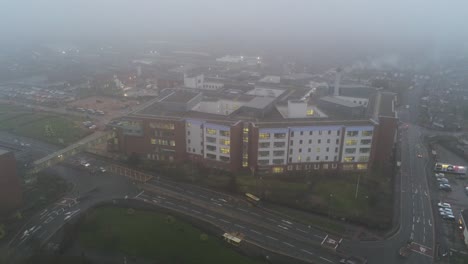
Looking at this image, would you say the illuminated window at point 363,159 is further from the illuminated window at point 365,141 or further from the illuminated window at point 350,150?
the illuminated window at point 365,141

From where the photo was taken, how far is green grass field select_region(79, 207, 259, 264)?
1058 inches

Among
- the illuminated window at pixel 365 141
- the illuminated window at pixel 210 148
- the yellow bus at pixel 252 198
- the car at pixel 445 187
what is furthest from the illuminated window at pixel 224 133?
the car at pixel 445 187

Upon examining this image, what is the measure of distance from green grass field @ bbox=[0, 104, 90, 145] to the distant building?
17.9 metres

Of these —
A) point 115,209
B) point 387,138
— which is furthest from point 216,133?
point 387,138

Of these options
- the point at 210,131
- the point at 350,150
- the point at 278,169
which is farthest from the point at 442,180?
the point at 210,131

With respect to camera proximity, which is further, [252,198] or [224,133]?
[224,133]

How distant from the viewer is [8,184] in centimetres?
3081

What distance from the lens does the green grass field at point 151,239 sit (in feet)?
88.2

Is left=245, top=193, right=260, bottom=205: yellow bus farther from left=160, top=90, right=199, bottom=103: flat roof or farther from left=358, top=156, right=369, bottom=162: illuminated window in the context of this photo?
left=160, top=90, right=199, bottom=103: flat roof

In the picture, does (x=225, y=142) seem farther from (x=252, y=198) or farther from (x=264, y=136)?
(x=252, y=198)

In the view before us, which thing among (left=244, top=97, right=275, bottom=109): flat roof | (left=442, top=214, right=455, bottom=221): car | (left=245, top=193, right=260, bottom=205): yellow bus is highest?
(left=244, top=97, right=275, bottom=109): flat roof

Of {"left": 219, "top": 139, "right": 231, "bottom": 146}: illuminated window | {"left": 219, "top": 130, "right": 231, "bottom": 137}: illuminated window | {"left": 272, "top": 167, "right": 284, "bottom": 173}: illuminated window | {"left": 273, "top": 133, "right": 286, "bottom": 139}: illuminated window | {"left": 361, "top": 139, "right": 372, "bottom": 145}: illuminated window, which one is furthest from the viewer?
{"left": 272, "top": 167, "right": 284, "bottom": 173}: illuminated window

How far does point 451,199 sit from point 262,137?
791 inches

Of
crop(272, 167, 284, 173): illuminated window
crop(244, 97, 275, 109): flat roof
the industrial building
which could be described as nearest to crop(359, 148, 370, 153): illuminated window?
the industrial building
